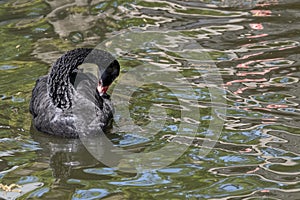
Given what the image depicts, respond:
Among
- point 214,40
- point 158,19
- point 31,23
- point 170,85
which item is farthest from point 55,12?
point 170,85

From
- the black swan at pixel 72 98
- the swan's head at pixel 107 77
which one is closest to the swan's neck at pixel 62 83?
the black swan at pixel 72 98

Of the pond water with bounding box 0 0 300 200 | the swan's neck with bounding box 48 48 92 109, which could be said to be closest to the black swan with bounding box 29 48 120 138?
the swan's neck with bounding box 48 48 92 109

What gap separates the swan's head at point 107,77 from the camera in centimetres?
866

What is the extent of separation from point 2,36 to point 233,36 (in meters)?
3.62

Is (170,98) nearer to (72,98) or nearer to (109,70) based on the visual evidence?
(109,70)

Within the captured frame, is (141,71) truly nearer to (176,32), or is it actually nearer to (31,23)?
(176,32)

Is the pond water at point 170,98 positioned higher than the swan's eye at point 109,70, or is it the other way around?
the swan's eye at point 109,70

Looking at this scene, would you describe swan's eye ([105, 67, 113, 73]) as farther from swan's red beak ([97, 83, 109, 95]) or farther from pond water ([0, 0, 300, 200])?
pond water ([0, 0, 300, 200])

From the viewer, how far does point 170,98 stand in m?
8.92

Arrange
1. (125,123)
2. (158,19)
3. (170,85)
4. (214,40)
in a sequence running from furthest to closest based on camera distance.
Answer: (158,19) < (214,40) < (170,85) < (125,123)

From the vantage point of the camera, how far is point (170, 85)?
9.30 meters

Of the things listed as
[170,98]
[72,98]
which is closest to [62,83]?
[72,98]

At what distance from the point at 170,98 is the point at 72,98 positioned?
1.24m

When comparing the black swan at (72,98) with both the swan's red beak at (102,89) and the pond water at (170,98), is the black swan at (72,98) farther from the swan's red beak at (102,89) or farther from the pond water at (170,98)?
the pond water at (170,98)
